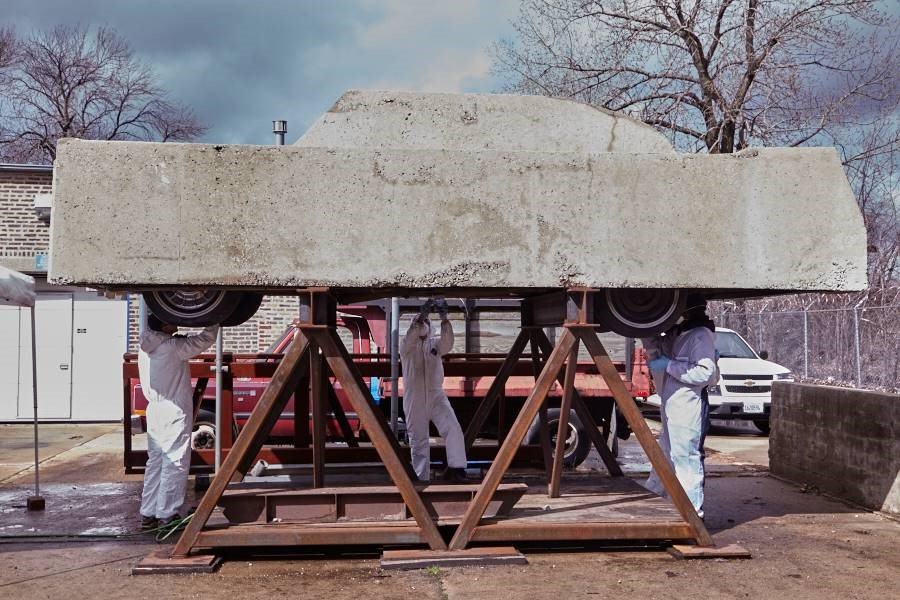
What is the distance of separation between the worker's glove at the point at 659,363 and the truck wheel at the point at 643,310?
0.42 metres

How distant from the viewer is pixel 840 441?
29.4 feet

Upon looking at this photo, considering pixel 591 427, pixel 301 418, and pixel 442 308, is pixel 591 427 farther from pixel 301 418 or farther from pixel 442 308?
pixel 301 418

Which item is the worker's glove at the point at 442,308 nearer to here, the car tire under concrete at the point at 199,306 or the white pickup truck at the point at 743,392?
the car tire under concrete at the point at 199,306

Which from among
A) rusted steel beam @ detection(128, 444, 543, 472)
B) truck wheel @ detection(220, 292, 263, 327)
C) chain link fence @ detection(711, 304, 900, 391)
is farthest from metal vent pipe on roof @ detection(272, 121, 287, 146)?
chain link fence @ detection(711, 304, 900, 391)

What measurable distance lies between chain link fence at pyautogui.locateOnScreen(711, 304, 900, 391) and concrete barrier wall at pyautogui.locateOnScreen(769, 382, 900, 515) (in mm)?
7167

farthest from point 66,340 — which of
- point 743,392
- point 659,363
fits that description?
point 659,363

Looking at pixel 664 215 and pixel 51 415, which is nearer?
pixel 664 215

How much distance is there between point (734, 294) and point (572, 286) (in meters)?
1.94

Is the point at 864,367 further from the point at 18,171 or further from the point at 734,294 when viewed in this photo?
the point at 18,171

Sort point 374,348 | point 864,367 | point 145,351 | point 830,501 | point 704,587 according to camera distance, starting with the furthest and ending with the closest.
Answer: point 864,367, point 374,348, point 830,501, point 145,351, point 704,587

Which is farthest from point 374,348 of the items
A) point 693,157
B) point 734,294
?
point 693,157

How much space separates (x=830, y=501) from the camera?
895cm

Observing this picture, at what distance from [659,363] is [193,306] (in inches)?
152

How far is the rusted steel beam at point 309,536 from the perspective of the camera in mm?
6418
